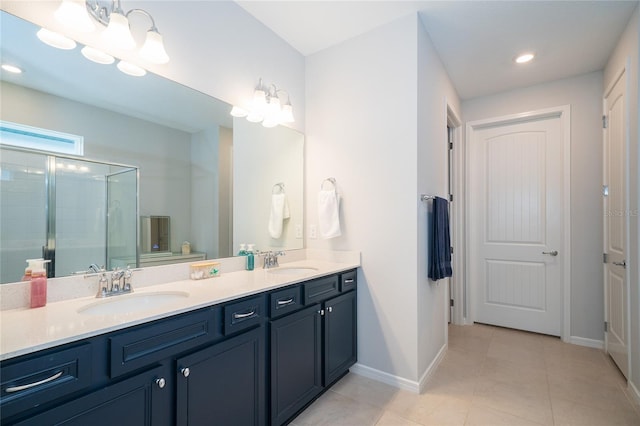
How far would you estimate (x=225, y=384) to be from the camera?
1.33m

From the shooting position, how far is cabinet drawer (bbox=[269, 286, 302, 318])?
5.24ft

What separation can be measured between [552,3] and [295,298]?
2.58m

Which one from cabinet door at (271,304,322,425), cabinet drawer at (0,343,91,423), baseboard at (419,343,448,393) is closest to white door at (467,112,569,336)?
baseboard at (419,343,448,393)

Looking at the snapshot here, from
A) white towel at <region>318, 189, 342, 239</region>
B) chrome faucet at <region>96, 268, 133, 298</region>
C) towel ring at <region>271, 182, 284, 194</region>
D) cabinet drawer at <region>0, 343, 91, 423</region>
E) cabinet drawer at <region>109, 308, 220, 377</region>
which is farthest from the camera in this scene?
towel ring at <region>271, 182, 284, 194</region>

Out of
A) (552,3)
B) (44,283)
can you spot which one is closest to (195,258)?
(44,283)

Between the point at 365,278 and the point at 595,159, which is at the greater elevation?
the point at 595,159

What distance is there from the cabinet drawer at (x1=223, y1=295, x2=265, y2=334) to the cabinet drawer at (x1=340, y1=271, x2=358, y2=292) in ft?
2.53

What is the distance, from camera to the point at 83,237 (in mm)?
1396

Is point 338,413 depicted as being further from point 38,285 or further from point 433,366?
point 38,285

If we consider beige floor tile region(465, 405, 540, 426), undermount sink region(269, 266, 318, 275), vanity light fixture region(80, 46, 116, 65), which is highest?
vanity light fixture region(80, 46, 116, 65)

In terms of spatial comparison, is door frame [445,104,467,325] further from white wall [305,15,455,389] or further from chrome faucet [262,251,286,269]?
chrome faucet [262,251,286,269]

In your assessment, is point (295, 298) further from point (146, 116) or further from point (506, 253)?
point (506, 253)

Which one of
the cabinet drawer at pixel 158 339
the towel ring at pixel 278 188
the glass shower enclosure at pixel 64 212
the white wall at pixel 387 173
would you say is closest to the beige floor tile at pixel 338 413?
the white wall at pixel 387 173

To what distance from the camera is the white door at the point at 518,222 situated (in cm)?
302
